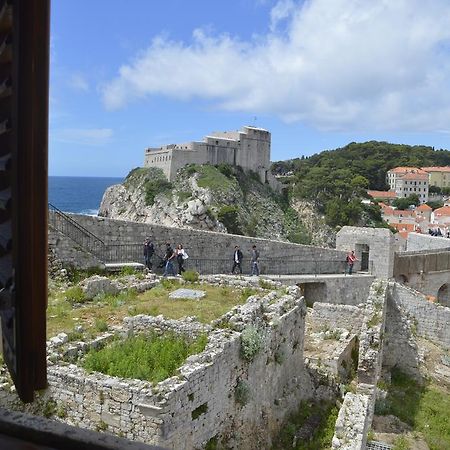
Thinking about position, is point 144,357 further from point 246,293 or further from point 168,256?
point 168,256

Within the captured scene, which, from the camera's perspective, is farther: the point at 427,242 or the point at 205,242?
the point at 427,242

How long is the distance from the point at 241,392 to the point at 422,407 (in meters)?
7.18

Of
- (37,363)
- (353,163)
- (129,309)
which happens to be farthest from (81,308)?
(353,163)

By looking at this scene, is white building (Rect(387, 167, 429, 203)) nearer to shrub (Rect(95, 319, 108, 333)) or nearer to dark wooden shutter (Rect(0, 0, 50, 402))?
shrub (Rect(95, 319, 108, 333))

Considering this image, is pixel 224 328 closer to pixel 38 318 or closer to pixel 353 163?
pixel 38 318

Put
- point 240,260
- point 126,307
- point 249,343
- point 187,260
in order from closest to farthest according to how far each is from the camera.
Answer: point 249,343
point 126,307
point 187,260
point 240,260

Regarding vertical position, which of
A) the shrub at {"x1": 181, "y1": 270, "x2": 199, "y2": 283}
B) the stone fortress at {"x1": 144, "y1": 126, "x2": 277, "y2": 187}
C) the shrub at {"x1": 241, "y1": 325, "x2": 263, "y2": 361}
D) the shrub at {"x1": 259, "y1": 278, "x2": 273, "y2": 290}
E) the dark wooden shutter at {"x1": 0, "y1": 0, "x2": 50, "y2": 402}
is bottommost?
the shrub at {"x1": 241, "y1": 325, "x2": 263, "y2": 361}

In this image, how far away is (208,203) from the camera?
52719mm

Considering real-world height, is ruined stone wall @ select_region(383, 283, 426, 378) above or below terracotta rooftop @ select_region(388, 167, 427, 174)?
below

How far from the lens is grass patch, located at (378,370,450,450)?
11445mm

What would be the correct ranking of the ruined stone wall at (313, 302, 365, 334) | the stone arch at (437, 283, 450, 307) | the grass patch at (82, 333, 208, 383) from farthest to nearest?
the stone arch at (437, 283, 450, 307), the ruined stone wall at (313, 302, 365, 334), the grass patch at (82, 333, 208, 383)

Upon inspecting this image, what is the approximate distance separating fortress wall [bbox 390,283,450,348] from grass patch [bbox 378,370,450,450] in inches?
86.3

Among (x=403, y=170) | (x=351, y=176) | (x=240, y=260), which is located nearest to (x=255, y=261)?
(x=240, y=260)

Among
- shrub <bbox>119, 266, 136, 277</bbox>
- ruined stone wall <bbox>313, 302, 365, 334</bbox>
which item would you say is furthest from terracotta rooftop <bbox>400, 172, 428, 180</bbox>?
shrub <bbox>119, 266, 136, 277</bbox>
